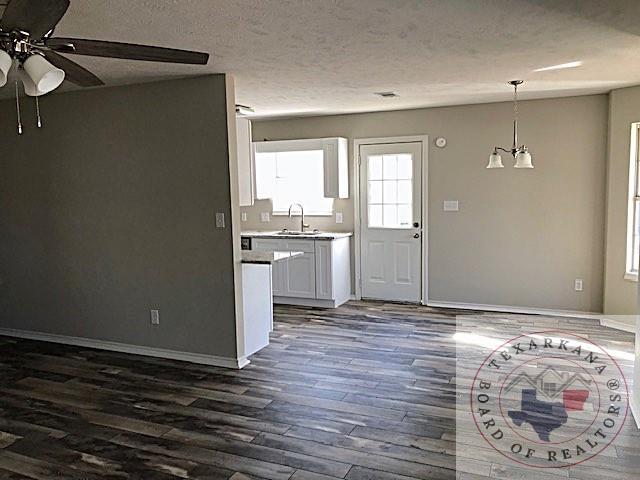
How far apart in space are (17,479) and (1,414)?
3.12 ft

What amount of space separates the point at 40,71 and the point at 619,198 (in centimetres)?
502

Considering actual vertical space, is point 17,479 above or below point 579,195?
below

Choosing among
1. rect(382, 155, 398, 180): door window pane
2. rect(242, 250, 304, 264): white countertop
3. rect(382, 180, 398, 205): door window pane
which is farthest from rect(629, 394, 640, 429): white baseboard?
rect(382, 155, 398, 180): door window pane

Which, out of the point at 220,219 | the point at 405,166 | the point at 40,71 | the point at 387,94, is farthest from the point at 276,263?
the point at 40,71

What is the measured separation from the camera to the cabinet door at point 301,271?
6164 mm

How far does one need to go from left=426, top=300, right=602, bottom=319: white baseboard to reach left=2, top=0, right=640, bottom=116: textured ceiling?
2.30m

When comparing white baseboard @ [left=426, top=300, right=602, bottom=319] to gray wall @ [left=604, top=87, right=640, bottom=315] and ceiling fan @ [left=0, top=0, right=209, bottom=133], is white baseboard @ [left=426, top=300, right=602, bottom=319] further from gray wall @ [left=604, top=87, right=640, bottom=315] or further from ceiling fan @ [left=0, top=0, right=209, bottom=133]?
ceiling fan @ [left=0, top=0, right=209, bottom=133]

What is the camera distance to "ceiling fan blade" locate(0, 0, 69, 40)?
167 centimetres

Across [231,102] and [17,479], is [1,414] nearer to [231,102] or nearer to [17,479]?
[17,479]

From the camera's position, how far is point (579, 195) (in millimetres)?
5410

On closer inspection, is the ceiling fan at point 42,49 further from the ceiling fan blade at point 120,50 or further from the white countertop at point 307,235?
the white countertop at point 307,235

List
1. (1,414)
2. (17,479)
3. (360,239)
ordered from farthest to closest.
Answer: (360,239), (1,414), (17,479)

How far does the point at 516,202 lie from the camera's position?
567 cm

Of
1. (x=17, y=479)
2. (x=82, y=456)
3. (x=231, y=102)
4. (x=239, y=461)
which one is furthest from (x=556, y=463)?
(x=231, y=102)
